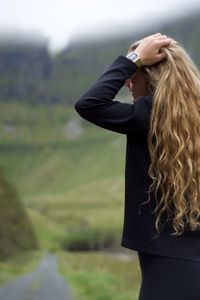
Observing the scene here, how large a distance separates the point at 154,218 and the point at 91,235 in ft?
436

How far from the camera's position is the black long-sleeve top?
3287mm

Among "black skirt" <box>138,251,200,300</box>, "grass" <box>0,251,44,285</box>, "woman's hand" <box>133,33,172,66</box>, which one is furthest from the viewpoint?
"grass" <box>0,251,44,285</box>

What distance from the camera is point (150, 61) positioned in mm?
3537

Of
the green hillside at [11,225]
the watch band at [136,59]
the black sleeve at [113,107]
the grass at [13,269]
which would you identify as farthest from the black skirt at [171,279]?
the green hillside at [11,225]

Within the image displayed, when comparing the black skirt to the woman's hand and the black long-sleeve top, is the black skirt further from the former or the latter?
the woman's hand

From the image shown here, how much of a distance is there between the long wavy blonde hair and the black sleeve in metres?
0.06

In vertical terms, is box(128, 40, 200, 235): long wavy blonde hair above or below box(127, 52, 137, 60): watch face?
below

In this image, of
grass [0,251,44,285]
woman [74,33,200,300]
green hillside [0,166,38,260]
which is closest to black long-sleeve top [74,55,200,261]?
woman [74,33,200,300]

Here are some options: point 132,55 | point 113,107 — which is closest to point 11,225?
point 132,55

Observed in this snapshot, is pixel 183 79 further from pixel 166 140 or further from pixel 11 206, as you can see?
pixel 11 206

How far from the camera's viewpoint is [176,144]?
3393mm

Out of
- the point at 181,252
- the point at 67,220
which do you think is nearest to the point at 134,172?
the point at 181,252

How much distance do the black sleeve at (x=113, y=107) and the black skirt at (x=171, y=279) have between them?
Answer: 2.11ft

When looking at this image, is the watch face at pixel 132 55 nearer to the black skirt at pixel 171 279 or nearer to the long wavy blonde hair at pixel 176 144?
the long wavy blonde hair at pixel 176 144
